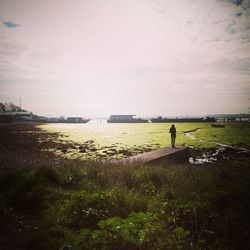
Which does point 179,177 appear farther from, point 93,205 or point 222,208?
point 93,205

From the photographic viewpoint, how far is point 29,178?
10.0 m

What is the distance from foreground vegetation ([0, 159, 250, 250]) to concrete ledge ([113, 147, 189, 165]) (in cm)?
398

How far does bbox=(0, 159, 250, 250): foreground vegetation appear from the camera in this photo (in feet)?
16.9

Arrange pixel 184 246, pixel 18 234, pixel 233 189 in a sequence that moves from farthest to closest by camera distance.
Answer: pixel 233 189, pixel 18 234, pixel 184 246

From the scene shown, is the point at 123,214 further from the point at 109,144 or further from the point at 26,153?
the point at 109,144

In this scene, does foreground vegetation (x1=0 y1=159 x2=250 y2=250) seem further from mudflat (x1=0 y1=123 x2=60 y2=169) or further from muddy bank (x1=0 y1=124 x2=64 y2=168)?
muddy bank (x1=0 y1=124 x2=64 y2=168)

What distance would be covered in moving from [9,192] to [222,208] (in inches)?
281

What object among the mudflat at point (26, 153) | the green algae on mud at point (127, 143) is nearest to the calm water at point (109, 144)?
the green algae on mud at point (127, 143)

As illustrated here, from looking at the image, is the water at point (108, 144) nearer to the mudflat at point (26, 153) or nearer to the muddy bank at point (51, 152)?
the muddy bank at point (51, 152)

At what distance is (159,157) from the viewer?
16.7 metres

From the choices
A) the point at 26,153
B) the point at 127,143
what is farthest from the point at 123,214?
the point at 127,143

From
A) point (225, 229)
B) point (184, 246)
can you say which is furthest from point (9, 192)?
point (225, 229)

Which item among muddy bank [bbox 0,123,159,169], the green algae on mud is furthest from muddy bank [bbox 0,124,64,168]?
the green algae on mud

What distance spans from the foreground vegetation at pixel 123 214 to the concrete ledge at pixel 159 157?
398 cm
